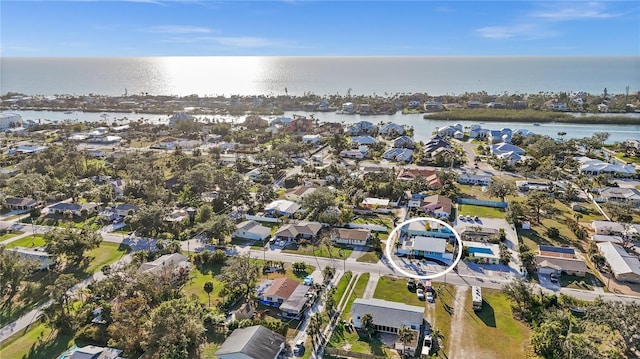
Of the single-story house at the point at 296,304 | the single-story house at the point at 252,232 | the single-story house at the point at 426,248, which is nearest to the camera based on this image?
the single-story house at the point at 296,304

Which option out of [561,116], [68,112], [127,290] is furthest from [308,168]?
[68,112]

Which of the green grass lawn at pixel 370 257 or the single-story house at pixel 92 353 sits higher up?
the green grass lawn at pixel 370 257

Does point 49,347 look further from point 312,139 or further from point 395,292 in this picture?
point 312,139

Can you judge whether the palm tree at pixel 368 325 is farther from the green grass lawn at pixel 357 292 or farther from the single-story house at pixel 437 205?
the single-story house at pixel 437 205

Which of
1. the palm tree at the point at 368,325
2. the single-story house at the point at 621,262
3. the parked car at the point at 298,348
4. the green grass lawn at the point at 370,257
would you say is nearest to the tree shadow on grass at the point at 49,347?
the parked car at the point at 298,348

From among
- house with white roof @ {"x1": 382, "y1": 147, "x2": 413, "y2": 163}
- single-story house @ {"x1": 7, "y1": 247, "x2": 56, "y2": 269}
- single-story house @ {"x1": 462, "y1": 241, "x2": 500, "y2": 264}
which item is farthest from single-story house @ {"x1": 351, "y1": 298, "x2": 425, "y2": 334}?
house with white roof @ {"x1": 382, "y1": 147, "x2": 413, "y2": 163}

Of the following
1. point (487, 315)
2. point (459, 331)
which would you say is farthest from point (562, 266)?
point (459, 331)

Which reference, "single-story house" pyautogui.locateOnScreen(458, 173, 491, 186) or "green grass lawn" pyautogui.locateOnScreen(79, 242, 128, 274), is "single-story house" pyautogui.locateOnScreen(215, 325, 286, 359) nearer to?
"green grass lawn" pyautogui.locateOnScreen(79, 242, 128, 274)
